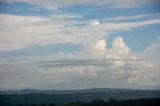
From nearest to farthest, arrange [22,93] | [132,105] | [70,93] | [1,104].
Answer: [1,104]
[132,105]
[22,93]
[70,93]

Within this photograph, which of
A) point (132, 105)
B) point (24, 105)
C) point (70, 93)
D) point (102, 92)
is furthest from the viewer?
point (102, 92)

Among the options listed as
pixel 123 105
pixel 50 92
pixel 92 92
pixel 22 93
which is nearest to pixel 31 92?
pixel 22 93

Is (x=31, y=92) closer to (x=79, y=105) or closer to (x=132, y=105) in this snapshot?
(x=79, y=105)

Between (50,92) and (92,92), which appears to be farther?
(92,92)

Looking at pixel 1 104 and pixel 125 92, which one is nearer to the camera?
pixel 1 104

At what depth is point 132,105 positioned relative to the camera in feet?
139

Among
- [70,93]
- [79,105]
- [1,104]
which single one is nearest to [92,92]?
[70,93]

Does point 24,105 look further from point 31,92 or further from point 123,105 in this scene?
point 31,92

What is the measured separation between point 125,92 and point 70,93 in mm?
20469

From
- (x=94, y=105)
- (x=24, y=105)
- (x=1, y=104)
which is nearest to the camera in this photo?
(x=1, y=104)

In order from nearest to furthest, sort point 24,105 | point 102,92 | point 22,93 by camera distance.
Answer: point 24,105 < point 22,93 < point 102,92

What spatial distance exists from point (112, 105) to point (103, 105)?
1192mm

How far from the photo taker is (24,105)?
50500 millimetres

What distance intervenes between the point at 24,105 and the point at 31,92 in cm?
2597
